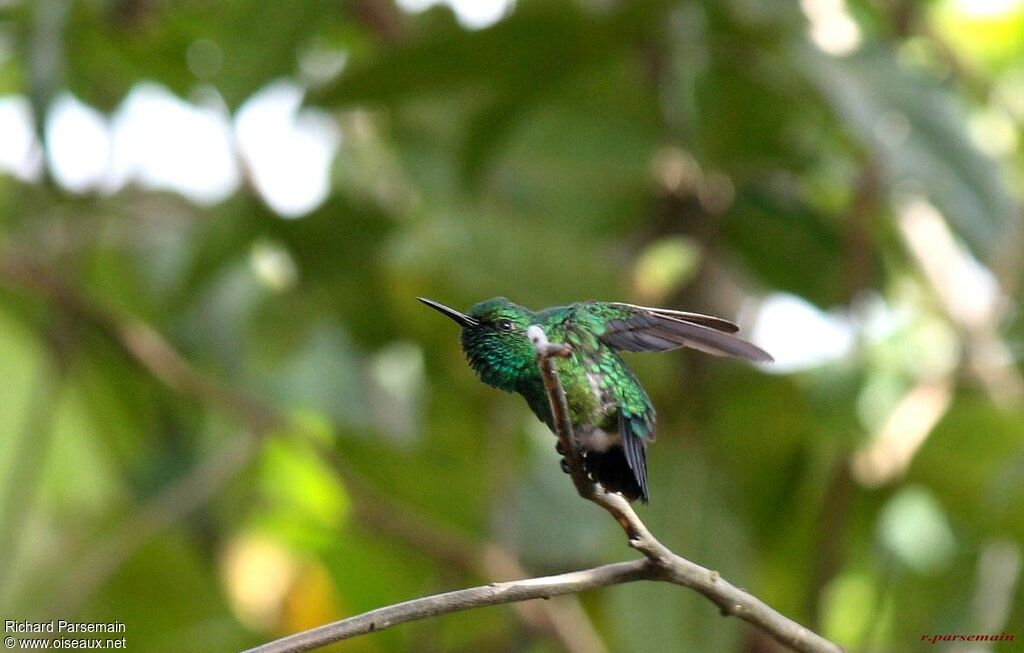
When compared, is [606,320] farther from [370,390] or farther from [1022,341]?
[370,390]

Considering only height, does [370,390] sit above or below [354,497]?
above

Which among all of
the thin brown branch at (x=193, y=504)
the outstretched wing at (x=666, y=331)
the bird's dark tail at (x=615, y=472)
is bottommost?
the bird's dark tail at (x=615, y=472)

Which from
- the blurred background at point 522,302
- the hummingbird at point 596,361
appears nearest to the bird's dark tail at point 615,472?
the hummingbird at point 596,361

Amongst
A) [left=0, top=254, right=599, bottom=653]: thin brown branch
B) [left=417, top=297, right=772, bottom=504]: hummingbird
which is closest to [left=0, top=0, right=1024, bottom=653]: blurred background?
[left=0, top=254, right=599, bottom=653]: thin brown branch

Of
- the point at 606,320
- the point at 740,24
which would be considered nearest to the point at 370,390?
the point at 740,24

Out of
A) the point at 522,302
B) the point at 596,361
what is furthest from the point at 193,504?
the point at 596,361

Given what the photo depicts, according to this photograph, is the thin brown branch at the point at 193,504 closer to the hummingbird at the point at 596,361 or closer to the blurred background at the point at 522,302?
the blurred background at the point at 522,302
